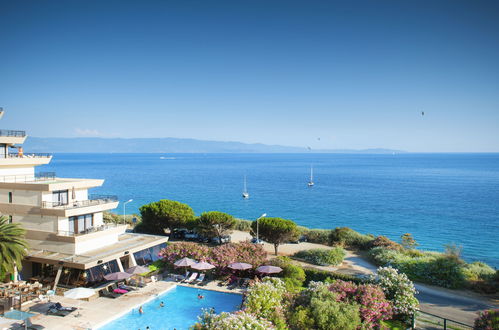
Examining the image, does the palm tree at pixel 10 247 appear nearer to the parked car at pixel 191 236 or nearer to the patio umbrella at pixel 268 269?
the patio umbrella at pixel 268 269

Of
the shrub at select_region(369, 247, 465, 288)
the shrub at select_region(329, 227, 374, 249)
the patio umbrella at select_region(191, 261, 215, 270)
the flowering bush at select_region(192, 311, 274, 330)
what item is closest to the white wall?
the patio umbrella at select_region(191, 261, 215, 270)

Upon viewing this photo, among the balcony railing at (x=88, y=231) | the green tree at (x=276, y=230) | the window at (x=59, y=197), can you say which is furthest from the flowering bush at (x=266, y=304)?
the window at (x=59, y=197)

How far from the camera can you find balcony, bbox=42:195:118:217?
24.3 m

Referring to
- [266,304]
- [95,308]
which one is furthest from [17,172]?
[266,304]

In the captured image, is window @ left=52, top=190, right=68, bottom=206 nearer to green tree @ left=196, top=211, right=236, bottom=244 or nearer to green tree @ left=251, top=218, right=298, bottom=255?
green tree @ left=196, top=211, right=236, bottom=244

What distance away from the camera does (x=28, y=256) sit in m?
24.2

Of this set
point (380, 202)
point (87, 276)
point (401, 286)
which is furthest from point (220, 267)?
point (380, 202)

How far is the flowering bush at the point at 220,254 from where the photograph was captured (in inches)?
1027

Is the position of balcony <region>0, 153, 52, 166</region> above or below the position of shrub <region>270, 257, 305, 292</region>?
above

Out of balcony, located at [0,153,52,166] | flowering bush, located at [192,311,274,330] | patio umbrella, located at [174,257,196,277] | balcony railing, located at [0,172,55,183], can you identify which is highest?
balcony, located at [0,153,52,166]

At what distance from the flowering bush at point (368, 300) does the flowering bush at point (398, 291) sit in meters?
0.88

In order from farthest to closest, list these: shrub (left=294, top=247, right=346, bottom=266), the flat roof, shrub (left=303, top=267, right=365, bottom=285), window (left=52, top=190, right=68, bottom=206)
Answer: shrub (left=294, top=247, right=346, bottom=266) → window (left=52, top=190, right=68, bottom=206) → shrub (left=303, top=267, right=365, bottom=285) → the flat roof

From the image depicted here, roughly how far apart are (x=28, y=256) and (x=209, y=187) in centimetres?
9069

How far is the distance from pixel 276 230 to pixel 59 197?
1958cm
